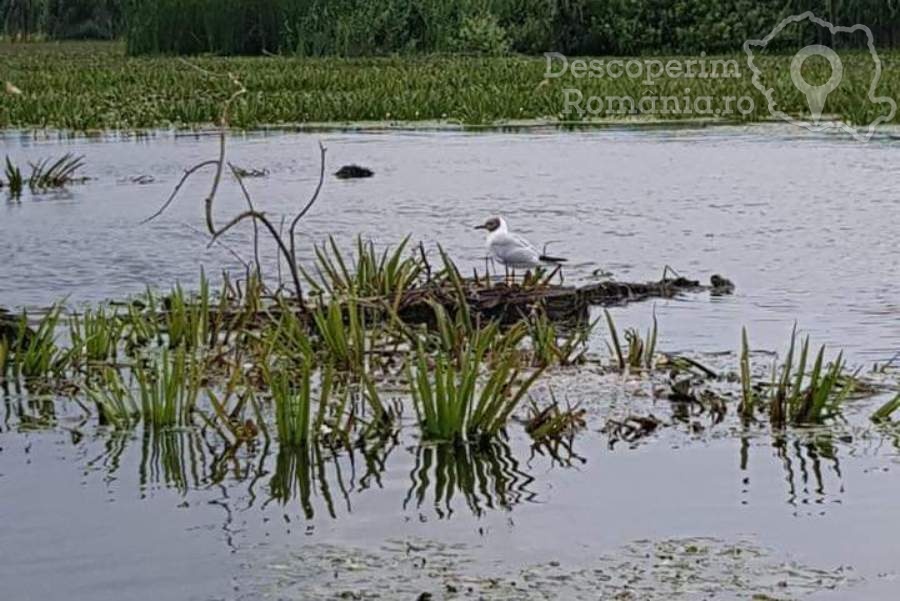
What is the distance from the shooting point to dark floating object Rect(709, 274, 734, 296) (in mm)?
12297

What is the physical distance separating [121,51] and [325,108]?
30.0m

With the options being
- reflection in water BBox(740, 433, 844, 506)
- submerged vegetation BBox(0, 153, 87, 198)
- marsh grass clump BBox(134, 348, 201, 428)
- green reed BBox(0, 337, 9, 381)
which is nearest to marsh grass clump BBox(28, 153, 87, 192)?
submerged vegetation BBox(0, 153, 87, 198)

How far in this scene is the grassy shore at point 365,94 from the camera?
98.2 ft

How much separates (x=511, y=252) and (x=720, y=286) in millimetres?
1382

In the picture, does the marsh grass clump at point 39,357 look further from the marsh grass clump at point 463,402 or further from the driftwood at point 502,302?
the marsh grass clump at point 463,402

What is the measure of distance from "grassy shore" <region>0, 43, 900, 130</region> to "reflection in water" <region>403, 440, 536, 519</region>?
20928 mm

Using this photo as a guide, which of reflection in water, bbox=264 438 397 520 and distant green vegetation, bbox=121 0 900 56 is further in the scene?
distant green vegetation, bbox=121 0 900 56

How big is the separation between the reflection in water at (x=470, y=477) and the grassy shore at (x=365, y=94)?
20928 millimetres

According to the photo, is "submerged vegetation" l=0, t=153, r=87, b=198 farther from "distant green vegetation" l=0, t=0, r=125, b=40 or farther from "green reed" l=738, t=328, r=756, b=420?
"distant green vegetation" l=0, t=0, r=125, b=40

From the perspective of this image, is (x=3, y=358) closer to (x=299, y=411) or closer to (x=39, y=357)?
(x=39, y=357)

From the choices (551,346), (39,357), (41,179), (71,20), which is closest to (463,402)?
(551,346)

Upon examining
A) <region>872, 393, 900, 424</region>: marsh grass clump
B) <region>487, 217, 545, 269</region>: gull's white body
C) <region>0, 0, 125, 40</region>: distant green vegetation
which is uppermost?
<region>487, 217, 545, 269</region>: gull's white body

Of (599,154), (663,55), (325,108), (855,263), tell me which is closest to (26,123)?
(325,108)

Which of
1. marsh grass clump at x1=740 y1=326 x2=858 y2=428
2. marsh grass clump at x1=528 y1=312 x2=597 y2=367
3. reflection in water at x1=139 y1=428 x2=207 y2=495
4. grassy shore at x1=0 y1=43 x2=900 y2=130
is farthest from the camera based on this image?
grassy shore at x1=0 y1=43 x2=900 y2=130
